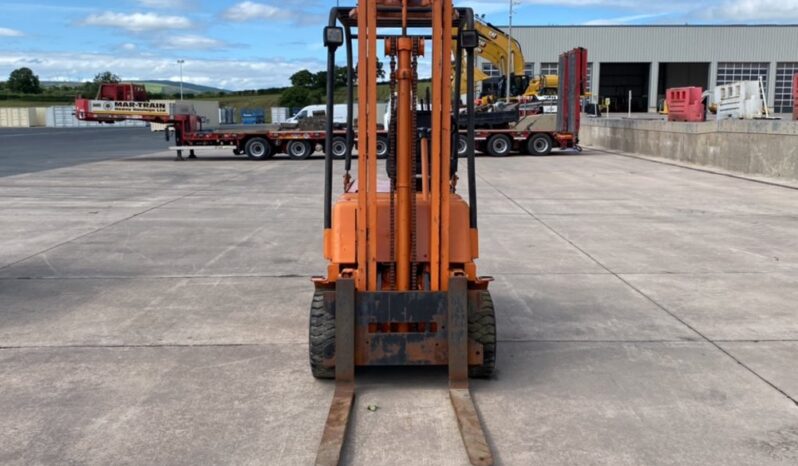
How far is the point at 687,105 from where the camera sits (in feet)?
96.0

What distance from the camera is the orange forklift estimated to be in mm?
4836

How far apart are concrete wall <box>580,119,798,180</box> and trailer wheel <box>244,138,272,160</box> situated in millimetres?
14486

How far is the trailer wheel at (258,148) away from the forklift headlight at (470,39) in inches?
976

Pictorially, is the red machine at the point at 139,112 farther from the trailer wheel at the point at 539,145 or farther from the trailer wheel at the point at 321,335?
the trailer wheel at the point at 321,335

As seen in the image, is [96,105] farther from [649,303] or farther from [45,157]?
[649,303]

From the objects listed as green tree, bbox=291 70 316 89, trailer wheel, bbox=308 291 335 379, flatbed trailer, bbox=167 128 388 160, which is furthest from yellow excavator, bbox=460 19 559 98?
green tree, bbox=291 70 316 89

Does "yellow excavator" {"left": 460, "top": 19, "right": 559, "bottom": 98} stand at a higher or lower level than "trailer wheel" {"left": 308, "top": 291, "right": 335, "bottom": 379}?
higher

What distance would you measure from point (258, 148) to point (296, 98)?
2709 inches

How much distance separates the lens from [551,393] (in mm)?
5141

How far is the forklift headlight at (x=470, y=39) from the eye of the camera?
4.84 metres

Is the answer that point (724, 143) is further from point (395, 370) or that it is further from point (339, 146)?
point (395, 370)

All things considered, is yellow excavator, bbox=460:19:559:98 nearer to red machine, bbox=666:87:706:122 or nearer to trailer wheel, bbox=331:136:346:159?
red machine, bbox=666:87:706:122

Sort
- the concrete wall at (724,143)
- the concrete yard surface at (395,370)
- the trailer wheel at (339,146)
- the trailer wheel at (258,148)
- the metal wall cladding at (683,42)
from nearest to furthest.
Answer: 1. the concrete yard surface at (395,370)
2. the concrete wall at (724,143)
3. the trailer wheel at (339,146)
4. the trailer wheel at (258,148)
5. the metal wall cladding at (683,42)

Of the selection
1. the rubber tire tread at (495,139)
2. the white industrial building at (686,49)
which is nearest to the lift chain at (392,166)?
the rubber tire tread at (495,139)
